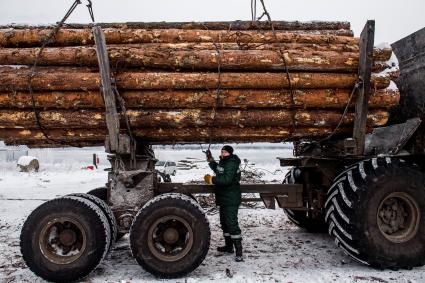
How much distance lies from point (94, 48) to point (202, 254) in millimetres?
3518

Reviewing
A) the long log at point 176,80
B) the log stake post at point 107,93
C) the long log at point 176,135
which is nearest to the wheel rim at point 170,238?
the log stake post at point 107,93

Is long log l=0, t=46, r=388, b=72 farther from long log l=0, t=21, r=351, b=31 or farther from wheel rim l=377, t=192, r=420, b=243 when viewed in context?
wheel rim l=377, t=192, r=420, b=243

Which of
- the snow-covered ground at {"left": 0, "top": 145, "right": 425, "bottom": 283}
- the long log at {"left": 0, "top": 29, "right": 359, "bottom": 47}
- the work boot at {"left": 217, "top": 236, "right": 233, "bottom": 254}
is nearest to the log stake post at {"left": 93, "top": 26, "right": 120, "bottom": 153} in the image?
the long log at {"left": 0, "top": 29, "right": 359, "bottom": 47}

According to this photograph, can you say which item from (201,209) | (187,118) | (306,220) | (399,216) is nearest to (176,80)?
(187,118)

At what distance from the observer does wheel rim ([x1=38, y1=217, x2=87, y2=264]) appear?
4.89 meters

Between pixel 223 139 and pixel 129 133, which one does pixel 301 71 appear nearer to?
pixel 223 139

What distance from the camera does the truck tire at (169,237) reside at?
492 cm

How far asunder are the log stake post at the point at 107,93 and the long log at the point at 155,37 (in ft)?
1.78

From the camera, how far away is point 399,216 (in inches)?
223

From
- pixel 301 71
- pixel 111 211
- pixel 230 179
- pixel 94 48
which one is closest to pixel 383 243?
pixel 230 179

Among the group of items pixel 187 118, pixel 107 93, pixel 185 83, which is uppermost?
pixel 185 83

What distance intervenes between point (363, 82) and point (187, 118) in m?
2.82

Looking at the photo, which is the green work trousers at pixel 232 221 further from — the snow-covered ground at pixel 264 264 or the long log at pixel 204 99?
the long log at pixel 204 99

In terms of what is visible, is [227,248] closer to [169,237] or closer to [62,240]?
[169,237]
